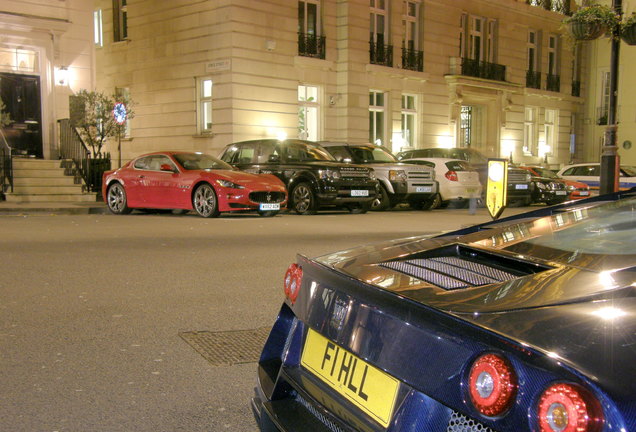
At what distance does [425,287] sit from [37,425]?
7.48ft

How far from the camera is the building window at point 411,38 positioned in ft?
98.3

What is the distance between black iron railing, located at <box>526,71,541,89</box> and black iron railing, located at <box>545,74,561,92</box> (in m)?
0.96

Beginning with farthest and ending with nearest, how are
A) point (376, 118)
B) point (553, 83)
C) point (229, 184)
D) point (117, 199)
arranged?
point (553, 83) → point (376, 118) → point (117, 199) → point (229, 184)

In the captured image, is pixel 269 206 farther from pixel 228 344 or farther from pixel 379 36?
pixel 379 36

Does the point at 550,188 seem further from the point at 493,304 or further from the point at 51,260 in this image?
the point at 493,304

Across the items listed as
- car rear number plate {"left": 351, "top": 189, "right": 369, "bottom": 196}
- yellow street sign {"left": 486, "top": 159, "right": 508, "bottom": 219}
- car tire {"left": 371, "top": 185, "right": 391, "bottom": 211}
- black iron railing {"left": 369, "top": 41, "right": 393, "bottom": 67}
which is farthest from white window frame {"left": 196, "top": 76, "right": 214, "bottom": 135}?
yellow street sign {"left": 486, "top": 159, "right": 508, "bottom": 219}

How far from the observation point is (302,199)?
16359mm

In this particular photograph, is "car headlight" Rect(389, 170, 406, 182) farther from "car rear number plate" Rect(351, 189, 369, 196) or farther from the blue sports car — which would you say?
the blue sports car

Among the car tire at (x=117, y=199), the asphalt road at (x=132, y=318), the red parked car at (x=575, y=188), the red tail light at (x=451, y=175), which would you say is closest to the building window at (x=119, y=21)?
the car tire at (x=117, y=199)

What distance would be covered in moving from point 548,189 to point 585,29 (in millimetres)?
10515

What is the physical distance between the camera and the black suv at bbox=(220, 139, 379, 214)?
16.1 m

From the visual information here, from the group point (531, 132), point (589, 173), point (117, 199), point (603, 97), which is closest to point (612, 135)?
point (117, 199)

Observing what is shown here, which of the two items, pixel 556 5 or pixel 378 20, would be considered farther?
pixel 556 5

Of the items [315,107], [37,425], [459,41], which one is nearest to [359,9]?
[315,107]
